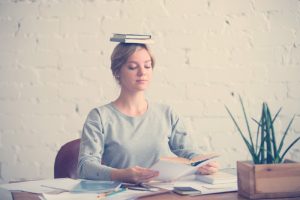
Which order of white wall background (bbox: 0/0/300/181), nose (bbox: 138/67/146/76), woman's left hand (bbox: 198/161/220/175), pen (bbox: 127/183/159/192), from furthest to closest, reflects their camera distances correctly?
white wall background (bbox: 0/0/300/181), nose (bbox: 138/67/146/76), woman's left hand (bbox: 198/161/220/175), pen (bbox: 127/183/159/192)

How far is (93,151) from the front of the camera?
160 centimetres

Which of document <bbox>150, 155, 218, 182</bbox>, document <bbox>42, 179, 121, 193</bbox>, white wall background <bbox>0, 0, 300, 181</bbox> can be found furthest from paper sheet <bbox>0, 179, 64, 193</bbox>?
white wall background <bbox>0, 0, 300, 181</bbox>

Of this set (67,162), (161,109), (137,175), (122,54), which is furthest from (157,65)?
(137,175)

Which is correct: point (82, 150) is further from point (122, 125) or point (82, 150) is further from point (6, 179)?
point (6, 179)

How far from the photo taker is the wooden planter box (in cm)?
119

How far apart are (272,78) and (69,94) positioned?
98 centimetres

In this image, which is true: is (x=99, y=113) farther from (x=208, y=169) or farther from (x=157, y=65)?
(x=157, y=65)

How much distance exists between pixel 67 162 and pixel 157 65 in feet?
2.39

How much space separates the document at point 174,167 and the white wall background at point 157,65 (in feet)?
2.81

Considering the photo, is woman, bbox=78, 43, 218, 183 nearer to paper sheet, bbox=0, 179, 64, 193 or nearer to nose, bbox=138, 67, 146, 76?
nose, bbox=138, 67, 146, 76

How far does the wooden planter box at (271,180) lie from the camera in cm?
119

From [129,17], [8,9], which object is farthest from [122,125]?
[8,9]

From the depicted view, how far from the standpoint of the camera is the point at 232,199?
1204 millimetres

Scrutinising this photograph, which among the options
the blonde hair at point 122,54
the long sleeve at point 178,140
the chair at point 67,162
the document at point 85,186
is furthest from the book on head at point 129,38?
the document at point 85,186
